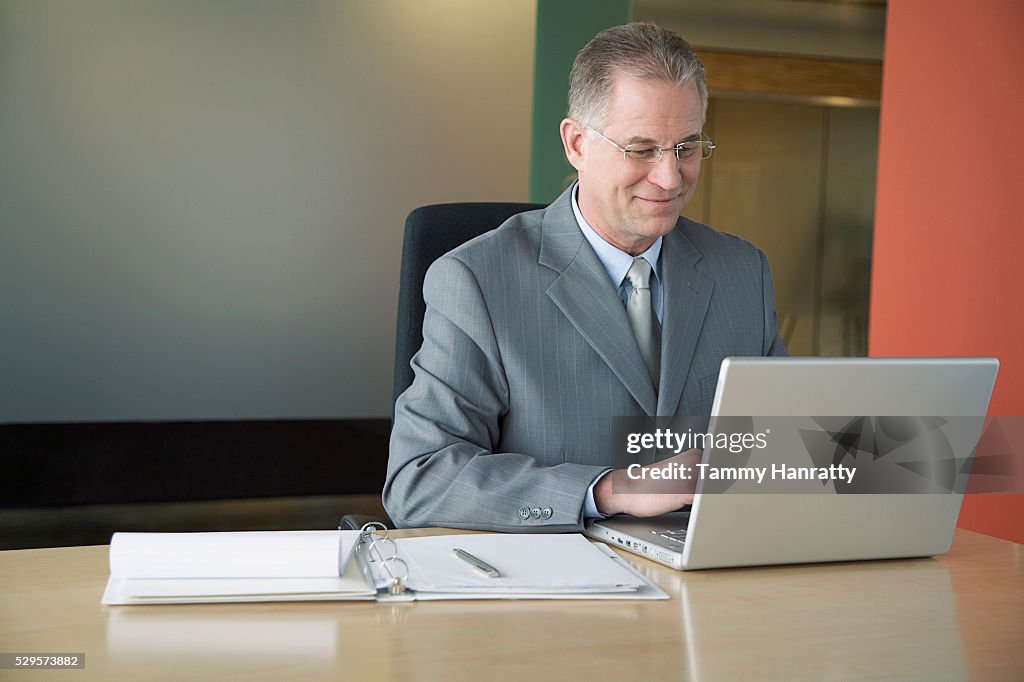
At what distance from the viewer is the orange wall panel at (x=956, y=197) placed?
2.81 m

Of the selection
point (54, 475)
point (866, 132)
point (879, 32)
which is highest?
point (879, 32)

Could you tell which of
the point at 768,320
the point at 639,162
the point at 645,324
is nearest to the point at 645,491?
the point at 645,324

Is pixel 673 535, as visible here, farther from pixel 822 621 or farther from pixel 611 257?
pixel 611 257

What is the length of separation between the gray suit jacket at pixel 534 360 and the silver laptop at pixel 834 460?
35 cm

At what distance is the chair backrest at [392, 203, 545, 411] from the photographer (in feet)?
6.31

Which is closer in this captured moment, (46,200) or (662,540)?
(662,540)

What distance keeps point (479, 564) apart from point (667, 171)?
0.77 m

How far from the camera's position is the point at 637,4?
5.05 m

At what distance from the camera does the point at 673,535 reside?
136 centimetres

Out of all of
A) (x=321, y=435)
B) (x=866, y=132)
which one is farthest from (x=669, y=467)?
(x=866, y=132)

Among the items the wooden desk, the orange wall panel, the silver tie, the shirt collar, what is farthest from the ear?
the orange wall panel

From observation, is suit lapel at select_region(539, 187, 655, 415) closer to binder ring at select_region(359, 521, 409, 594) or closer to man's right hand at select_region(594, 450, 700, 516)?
man's right hand at select_region(594, 450, 700, 516)

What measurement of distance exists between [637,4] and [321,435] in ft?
8.40

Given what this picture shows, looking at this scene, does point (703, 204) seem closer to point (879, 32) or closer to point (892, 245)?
point (879, 32)
